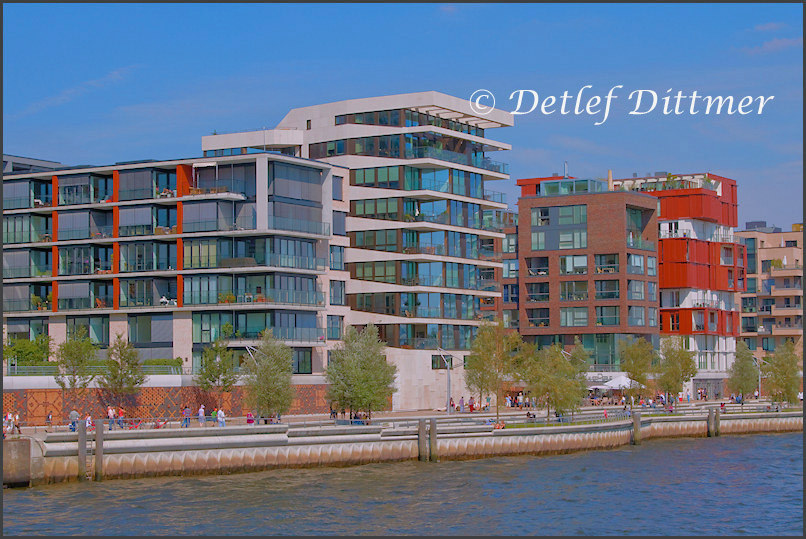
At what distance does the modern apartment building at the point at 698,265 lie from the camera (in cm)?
14588

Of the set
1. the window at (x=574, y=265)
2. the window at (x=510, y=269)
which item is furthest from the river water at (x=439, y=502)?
the window at (x=510, y=269)

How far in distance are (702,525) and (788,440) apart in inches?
1986

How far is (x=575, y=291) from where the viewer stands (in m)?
138

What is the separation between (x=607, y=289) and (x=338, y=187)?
1592 inches

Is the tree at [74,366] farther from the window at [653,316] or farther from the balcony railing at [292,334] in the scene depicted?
the window at [653,316]

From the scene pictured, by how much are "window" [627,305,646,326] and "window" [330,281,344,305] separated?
4158 cm

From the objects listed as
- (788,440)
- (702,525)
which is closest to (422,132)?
(788,440)

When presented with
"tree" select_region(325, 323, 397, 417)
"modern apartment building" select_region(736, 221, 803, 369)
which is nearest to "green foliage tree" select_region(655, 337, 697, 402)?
"tree" select_region(325, 323, 397, 417)

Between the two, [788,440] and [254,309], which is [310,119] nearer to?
[254,309]

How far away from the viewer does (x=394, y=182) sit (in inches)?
4380

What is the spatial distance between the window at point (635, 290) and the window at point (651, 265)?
2.53 meters

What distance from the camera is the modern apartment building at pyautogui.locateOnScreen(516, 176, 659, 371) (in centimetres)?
13550

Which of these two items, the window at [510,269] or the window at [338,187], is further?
the window at [510,269]

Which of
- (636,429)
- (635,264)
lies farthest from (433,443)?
(635,264)
